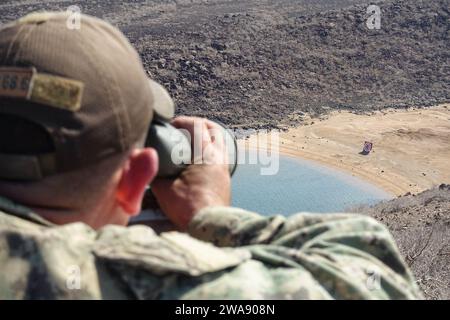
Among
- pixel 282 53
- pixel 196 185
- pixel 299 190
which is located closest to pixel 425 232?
pixel 299 190

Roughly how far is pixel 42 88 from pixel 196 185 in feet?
1.86

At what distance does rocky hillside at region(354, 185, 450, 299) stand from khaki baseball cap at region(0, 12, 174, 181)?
5247mm

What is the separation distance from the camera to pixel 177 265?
1.17 metres

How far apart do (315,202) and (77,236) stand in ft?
41.0

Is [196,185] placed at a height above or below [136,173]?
below

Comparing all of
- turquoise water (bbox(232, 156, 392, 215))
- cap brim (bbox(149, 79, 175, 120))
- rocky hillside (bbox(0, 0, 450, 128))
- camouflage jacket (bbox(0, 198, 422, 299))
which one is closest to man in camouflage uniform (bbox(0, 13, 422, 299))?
camouflage jacket (bbox(0, 198, 422, 299))

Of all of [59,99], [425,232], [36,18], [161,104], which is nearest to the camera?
[59,99]

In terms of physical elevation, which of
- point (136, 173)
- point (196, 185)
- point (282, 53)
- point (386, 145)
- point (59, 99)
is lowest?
point (386, 145)

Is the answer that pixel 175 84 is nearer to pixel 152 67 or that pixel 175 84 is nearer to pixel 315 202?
pixel 152 67

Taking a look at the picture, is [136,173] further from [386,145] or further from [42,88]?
[386,145]

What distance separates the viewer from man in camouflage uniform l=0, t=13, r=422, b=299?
1171mm

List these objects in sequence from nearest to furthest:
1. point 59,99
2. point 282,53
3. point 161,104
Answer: point 59,99 < point 161,104 < point 282,53

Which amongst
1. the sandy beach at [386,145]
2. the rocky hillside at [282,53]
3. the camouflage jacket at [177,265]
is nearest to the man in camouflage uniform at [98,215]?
the camouflage jacket at [177,265]
